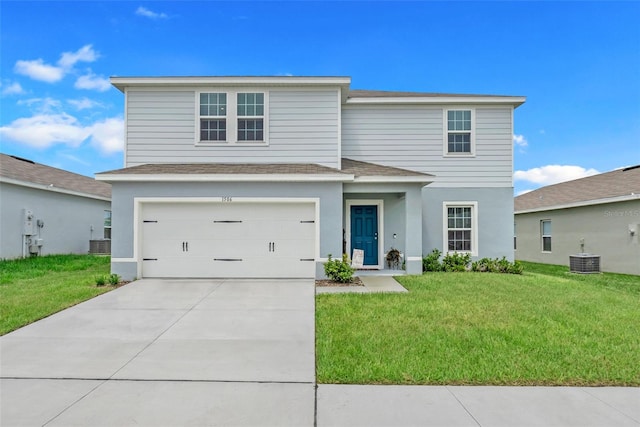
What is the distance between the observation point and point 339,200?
1045cm

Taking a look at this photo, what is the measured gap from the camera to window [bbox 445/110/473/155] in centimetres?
1309

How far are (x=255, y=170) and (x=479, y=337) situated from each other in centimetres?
744

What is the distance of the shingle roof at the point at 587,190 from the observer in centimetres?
1485

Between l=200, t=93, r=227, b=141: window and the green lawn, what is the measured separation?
527 centimetres

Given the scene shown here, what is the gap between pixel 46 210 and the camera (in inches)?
663

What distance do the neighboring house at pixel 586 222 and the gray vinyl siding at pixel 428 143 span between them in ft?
16.2

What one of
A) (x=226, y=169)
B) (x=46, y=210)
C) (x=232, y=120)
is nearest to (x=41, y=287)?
(x=226, y=169)

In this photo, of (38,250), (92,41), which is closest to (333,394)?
(92,41)

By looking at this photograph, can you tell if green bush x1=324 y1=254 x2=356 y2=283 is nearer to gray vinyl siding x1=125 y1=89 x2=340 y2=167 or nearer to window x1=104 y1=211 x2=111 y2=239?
gray vinyl siding x1=125 y1=89 x2=340 y2=167

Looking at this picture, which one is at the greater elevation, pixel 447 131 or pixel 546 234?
pixel 447 131

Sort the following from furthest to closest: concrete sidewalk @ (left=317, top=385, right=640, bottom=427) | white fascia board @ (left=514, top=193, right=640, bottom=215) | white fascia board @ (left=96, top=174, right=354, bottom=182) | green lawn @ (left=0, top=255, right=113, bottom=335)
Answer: white fascia board @ (left=514, top=193, right=640, bottom=215) → white fascia board @ (left=96, top=174, right=354, bottom=182) → green lawn @ (left=0, top=255, right=113, bottom=335) → concrete sidewalk @ (left=317, top=385, right=640, bottom=427)

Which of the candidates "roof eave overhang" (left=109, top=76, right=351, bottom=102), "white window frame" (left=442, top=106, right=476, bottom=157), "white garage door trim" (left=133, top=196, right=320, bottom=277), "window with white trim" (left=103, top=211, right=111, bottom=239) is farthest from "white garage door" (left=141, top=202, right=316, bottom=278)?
"window with white trim" (left=103, top=211, right=111, bottom=239)

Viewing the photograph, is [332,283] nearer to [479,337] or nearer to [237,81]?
[479,337]

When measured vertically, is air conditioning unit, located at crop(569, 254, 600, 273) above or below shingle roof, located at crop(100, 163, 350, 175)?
below
